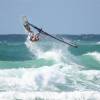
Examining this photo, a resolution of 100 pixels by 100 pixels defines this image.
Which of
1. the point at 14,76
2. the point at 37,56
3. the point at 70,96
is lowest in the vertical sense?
the point at 37,56

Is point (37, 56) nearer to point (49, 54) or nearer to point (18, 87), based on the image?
point (49, 54)

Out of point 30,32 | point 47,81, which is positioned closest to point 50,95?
point 47,81

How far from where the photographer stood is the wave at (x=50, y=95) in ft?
58.1

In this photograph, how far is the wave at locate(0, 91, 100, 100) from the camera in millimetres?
17703

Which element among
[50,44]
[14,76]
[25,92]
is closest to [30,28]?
[14,76]

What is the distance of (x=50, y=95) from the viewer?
715 inches

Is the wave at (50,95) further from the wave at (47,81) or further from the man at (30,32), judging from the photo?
the man at (30,32)

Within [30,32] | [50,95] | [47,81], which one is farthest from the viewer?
[30,32]

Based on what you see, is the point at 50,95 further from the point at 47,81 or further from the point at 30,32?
the point at 30,32

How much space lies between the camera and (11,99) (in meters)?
17.5

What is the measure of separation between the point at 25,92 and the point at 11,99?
134cm

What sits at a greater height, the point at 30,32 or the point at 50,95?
the point at 30,32

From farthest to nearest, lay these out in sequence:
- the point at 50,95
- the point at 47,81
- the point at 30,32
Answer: the point at 30,32 < the point at 47,81 < the point at 50,95

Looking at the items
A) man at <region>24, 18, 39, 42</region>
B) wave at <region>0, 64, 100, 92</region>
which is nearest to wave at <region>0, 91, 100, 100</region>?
wave at <region>0, 64, 100, 92</region>
